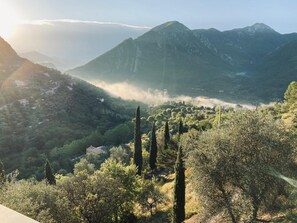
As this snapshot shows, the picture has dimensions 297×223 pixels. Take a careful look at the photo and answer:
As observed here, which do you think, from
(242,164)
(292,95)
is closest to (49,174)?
(242,164)

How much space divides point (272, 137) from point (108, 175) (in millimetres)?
21424

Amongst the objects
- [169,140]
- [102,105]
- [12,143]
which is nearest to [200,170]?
[169,140]

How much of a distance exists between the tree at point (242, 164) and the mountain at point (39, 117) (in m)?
73.0

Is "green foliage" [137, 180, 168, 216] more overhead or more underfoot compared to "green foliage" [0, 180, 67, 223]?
more underfoot

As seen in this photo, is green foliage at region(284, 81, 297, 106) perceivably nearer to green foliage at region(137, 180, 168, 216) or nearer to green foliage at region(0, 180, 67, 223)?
green foliage at region(137, 180, 168, 216)

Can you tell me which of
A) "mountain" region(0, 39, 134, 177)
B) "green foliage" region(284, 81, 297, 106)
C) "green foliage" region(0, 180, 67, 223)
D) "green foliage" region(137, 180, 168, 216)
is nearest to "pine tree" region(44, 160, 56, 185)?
"green foliage" region(137, 180, 168, 216)

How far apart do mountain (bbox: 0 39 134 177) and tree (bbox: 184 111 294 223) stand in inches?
2873

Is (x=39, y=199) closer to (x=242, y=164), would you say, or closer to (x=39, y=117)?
(x=242, y=164)

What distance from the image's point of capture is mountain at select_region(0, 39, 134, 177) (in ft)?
372

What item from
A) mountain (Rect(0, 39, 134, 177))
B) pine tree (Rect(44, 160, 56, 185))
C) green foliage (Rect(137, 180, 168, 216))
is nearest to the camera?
green foliage (Rect(137, 180, 168, 216))

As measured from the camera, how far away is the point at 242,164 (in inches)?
976

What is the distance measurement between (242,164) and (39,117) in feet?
446

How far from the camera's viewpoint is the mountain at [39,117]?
113381mm

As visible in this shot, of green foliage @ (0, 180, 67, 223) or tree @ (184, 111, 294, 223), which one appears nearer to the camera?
tree @ (184, 111, 294, 223)
